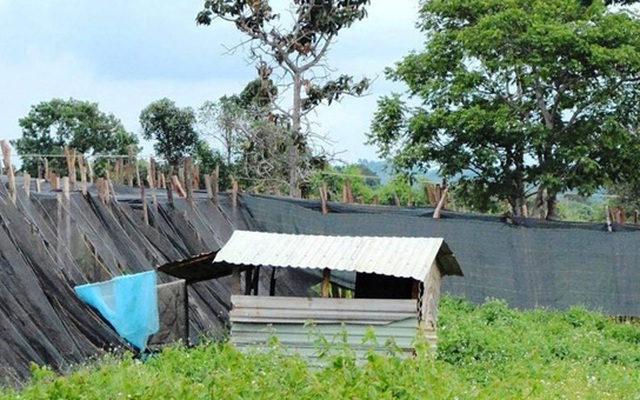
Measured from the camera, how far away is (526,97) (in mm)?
22438

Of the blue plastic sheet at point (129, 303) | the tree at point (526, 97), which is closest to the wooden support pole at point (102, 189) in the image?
the blue plastic sheet at point (129, 303)

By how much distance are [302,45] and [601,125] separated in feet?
29.1

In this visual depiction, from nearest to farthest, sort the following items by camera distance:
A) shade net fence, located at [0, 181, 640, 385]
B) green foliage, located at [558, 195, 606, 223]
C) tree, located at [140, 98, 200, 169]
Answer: shade net fence, located at [0, 181, 640, 385], tree, located at [140, 98, 200, 169], green foliage, located at [558, 195, 606, 223]

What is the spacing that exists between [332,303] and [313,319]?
29 centimetres

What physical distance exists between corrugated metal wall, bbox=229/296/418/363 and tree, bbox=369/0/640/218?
8788 mm

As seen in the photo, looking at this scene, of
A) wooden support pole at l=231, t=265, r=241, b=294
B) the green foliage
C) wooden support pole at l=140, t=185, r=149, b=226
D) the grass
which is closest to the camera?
the grass

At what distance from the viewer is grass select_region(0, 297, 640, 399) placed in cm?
768

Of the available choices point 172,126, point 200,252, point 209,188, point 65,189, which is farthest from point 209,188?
point 172,126

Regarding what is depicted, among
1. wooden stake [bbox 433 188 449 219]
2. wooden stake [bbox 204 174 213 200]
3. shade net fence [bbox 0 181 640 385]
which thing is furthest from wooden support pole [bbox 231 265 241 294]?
wooden stake [bbox 433 188 449 219]

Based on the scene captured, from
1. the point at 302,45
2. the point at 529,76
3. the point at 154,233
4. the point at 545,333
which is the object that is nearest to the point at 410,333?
the point at 545,333

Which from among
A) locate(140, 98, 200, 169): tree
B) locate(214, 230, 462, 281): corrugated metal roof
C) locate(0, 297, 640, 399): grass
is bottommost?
locate(0, 297, 640, 399): grass

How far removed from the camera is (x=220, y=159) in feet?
98.5

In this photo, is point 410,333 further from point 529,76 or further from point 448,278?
point 529,76

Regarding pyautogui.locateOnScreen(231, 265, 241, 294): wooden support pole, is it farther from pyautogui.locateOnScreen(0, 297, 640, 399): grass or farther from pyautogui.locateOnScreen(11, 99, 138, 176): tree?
pyautogui.locateOnScreen(11, 99, 138, 176): tree
